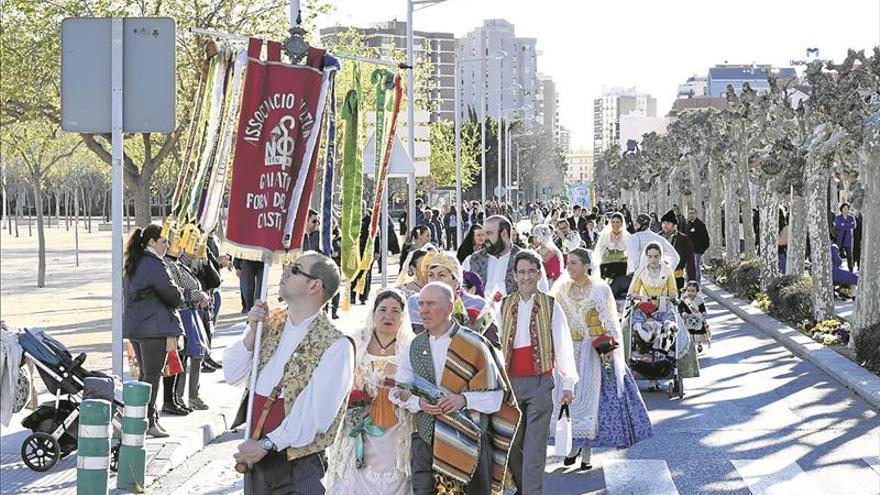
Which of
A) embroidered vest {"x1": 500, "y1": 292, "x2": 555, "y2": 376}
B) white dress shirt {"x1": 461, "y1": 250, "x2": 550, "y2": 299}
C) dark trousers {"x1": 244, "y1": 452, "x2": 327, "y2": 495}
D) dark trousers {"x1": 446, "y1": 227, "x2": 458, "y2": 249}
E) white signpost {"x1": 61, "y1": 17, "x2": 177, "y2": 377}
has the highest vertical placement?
white signpost {"x1": 61, "y1": 17, "x2": 177, "y2": 377}

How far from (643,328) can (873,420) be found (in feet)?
8.14

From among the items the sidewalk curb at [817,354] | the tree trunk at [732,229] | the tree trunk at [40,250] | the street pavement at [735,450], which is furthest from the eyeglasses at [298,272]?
the tree trunk at [732,229]

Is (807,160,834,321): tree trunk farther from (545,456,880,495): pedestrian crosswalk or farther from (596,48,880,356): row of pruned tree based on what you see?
(545,456,880,495): pedestrian crosswalk

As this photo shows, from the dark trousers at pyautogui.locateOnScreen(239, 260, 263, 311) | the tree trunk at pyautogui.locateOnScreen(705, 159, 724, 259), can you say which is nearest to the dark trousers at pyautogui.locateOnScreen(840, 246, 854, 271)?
the tree trunk at pyautogui.locateOnScreen(705, 159, 724, 259)

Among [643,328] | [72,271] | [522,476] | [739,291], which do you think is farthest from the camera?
[72,271]

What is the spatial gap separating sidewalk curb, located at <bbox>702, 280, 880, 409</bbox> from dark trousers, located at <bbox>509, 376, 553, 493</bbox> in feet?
21.0

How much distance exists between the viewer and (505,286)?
11516mm

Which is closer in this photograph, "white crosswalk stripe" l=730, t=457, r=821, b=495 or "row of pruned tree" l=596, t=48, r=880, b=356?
"white crosswalk stripe" l=730, t=457, r=821, b=495

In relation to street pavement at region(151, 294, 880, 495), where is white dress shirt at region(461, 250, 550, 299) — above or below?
above

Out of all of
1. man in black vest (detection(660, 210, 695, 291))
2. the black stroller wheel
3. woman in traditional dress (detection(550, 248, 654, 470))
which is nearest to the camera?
the black stroller wheel

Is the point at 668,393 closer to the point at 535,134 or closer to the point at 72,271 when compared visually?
the point at 72,271

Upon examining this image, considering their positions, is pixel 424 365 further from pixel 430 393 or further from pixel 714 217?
pixel 714 217

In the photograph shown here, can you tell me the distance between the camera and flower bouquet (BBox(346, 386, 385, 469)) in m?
7.39

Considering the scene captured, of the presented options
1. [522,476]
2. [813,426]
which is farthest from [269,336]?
[813,426]
